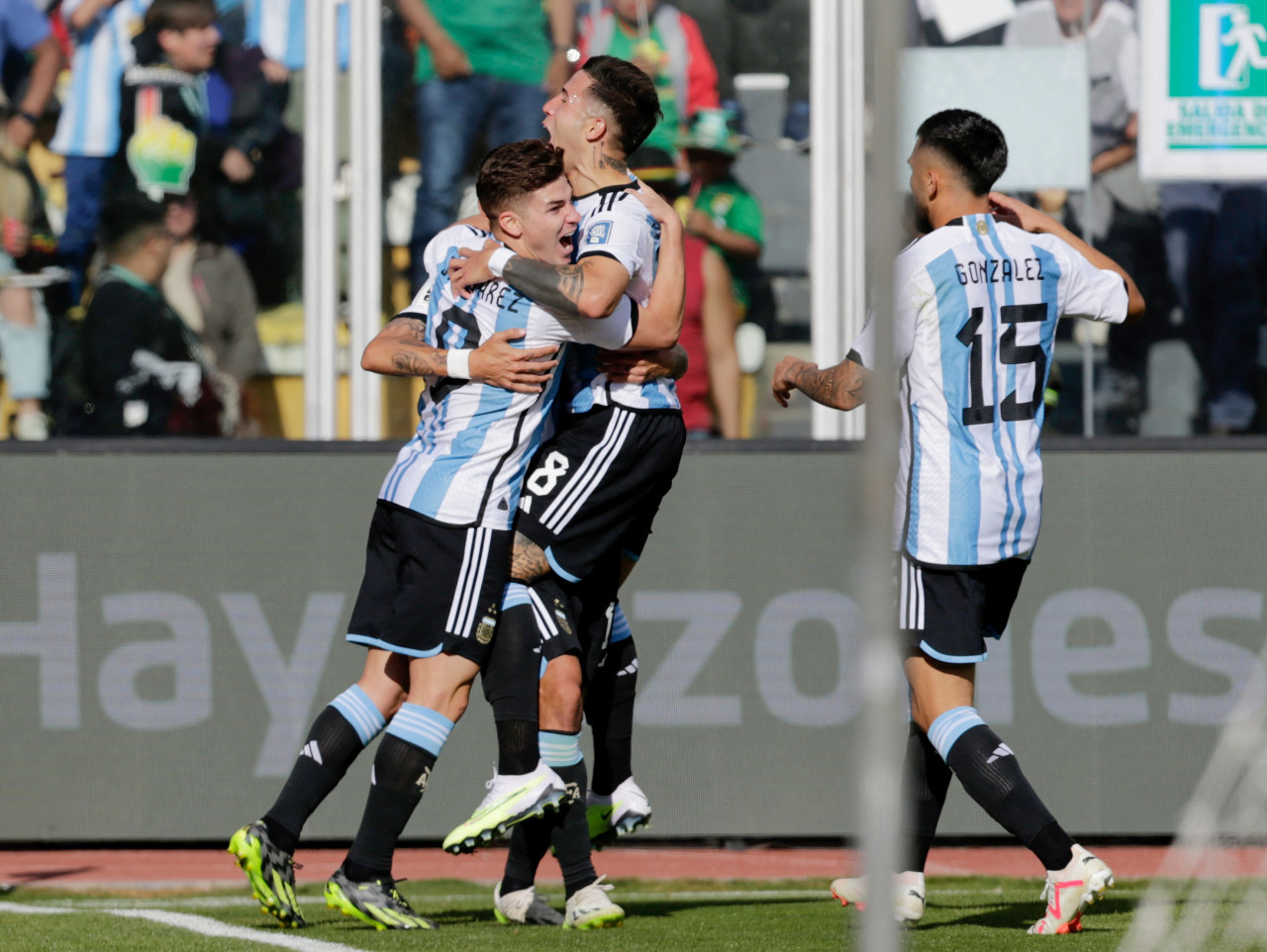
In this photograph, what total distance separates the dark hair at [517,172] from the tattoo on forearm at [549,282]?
8.8 inches

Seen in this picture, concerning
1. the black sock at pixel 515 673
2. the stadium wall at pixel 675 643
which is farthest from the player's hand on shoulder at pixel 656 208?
the stadium wall at pixel 675 643

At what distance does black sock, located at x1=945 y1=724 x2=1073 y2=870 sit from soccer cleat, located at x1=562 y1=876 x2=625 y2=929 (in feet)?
3.16

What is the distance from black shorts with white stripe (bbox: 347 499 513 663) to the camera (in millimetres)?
4316

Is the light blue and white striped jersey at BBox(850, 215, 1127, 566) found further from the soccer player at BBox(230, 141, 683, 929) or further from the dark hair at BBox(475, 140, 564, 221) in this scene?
the dark hair at BBox(475, 140, 564, 221)

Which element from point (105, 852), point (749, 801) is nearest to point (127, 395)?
point (105, 852)

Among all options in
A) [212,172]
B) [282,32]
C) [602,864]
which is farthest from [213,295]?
[602,864]

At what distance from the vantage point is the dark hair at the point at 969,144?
4.41 metres

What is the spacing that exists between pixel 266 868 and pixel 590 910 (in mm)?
837

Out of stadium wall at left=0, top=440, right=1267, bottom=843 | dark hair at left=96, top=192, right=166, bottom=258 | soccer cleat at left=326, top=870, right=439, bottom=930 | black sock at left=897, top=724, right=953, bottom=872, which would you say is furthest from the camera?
dark hair at left=96, top=192, right=166, bottom=258

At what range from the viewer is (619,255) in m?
4.30

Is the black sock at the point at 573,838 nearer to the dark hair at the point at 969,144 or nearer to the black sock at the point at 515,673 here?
the black sock at the point at 515,673

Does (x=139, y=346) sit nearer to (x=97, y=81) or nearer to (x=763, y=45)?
(x=97, y=81)

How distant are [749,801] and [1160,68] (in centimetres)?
360

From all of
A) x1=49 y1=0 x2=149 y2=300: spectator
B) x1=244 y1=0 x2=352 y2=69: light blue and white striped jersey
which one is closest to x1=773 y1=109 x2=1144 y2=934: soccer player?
x1=244 y1=0 x2=352 y2=69: light blue and white striped jersey
